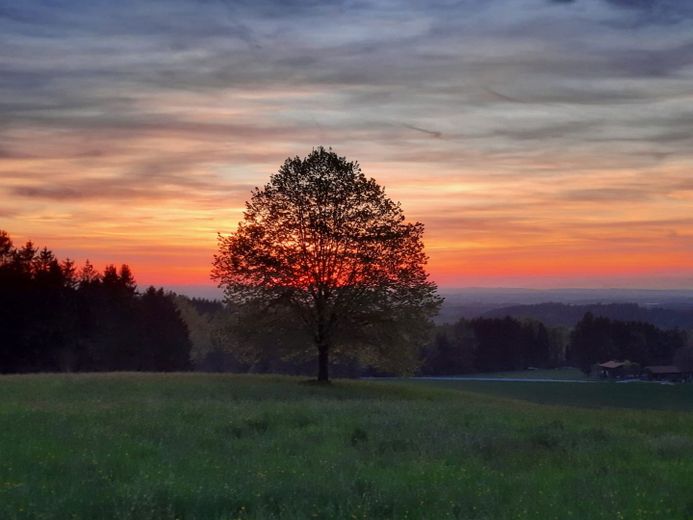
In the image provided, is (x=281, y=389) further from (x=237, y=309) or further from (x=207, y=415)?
(x=207, y=415)

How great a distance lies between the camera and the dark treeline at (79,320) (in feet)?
213

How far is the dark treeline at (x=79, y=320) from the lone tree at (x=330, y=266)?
1257 inches

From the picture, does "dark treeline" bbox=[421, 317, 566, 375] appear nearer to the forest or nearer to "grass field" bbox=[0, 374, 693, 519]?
the forest

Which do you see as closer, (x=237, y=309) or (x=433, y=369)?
(x=237, y=309)

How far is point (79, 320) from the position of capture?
7106 cm

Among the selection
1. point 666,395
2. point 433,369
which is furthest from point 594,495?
point 433,369

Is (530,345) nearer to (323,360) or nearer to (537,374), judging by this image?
(537,374)

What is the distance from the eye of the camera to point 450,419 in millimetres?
22219

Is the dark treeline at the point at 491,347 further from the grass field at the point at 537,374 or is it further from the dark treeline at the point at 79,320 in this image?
the dark treeline at the point at 79,320

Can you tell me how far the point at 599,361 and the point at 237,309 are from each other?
71.8m

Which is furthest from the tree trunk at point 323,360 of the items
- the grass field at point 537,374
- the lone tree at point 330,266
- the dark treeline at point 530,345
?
the dark treeline at point 530,345

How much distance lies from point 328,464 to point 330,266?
87.4 feet

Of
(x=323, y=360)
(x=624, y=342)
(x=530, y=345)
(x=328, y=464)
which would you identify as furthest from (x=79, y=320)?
(x=624, y=342)

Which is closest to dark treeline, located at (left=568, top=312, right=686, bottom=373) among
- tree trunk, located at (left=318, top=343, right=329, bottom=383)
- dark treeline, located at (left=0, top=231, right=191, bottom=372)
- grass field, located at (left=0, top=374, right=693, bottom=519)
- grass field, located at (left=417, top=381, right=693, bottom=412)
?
grass field, located at (left=417, top=381, right=693, bottom=412)
